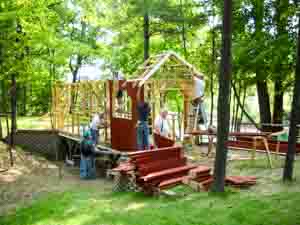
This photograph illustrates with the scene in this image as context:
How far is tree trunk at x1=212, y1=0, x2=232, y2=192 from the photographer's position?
5.91m

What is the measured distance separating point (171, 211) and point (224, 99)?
226 cm

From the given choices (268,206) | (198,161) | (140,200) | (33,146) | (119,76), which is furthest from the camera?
(33,146)

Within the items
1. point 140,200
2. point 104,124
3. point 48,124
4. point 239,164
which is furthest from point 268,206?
point 48,124

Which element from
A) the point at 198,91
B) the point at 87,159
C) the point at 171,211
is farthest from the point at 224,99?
the point at 198,91

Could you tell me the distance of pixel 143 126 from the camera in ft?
34.0

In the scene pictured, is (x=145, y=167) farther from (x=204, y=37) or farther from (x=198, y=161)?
(x=204, y=37)

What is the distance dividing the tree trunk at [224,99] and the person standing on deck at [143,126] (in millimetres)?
4273

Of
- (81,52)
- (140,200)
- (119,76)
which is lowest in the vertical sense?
(140,200)

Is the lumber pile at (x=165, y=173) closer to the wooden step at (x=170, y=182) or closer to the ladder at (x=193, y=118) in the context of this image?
the wooden step at (x=170, y=182)

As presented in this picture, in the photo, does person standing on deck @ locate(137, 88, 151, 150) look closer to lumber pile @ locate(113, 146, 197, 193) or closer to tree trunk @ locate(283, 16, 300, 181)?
lumber pile @ locate(113, 146, 197, 193)

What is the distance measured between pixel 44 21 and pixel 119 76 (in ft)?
14.3

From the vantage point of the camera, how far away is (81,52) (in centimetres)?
1688

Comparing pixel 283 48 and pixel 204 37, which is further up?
pixel 204 37

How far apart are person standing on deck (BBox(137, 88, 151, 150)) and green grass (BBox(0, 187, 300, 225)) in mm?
3448
